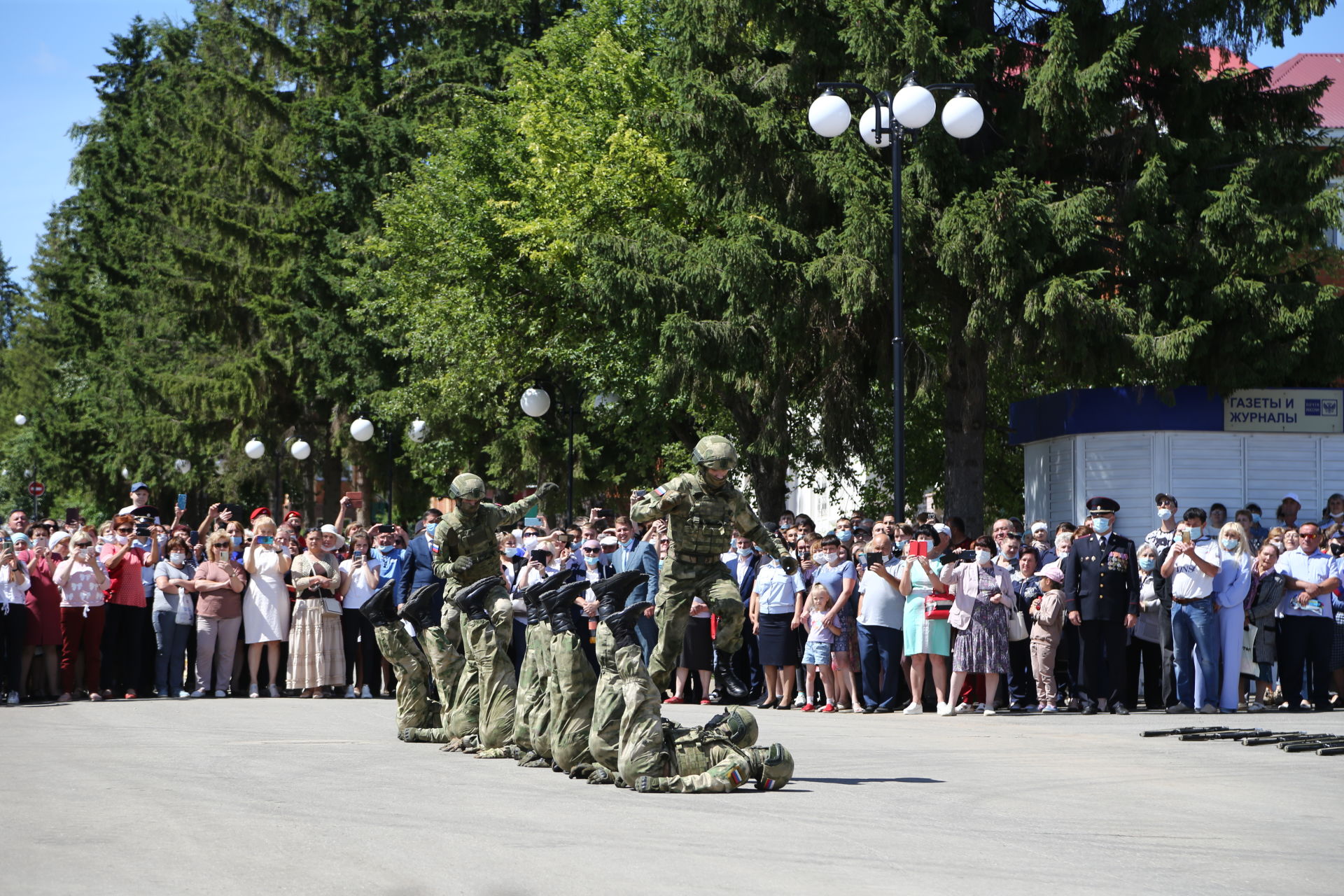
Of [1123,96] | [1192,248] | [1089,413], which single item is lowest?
[1089,413]

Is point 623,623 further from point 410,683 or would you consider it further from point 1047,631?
point 1047,631

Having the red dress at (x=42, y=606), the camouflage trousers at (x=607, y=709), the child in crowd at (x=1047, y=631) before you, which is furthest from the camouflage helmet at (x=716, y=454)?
the red dress at (x=42, y=606)

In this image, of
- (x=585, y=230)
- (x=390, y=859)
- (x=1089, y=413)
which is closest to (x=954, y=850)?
(x=390, y=859)

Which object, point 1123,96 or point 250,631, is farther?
point 1123,96

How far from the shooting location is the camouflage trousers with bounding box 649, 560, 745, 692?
38.0ft

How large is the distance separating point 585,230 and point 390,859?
1060 inches

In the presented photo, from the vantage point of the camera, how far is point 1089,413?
2342cm

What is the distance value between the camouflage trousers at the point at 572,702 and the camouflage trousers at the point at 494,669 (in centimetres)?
133

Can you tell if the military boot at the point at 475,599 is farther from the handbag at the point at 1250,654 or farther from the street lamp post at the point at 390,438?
the street lamp post at the point at 390,438

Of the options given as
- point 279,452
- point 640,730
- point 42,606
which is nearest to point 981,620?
point 640,730

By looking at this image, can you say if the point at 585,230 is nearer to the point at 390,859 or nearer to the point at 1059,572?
the point at 1059,572

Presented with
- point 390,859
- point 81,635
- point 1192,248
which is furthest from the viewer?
point 1192,248

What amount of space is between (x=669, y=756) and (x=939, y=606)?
22.7 ft

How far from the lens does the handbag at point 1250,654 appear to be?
17.4m
